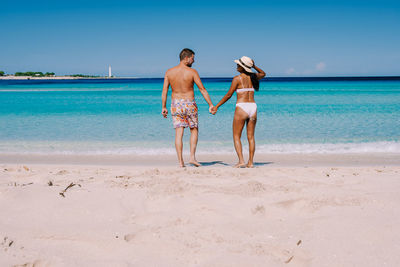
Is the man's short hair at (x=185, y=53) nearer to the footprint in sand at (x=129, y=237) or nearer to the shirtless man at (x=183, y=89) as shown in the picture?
the shirtless man at (x=183, y=89)

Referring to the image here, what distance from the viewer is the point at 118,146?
939cm

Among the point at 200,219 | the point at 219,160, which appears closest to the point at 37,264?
the point at 200,219

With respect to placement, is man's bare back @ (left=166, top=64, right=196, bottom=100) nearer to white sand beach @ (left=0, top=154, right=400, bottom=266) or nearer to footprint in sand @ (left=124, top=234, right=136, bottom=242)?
white sand beach @ (left=0, top=154, right=400, bottom=266)

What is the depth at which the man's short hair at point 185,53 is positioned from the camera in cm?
605

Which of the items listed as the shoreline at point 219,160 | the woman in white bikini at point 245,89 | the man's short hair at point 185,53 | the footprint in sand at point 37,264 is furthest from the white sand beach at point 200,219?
the man's short hair at point 185,53

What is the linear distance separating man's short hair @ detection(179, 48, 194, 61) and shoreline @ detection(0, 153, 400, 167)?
6.72ft

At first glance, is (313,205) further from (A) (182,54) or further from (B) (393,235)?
(A) (182,54)

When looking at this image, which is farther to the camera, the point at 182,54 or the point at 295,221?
the point at 182,54

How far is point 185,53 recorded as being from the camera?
239 inches

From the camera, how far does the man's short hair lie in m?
6.05

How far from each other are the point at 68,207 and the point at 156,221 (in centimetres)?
96

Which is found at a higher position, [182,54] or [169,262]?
[182,54]

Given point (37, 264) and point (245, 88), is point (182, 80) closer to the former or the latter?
point (245, 88)

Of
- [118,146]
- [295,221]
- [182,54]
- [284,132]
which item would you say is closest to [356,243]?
[295,221]
